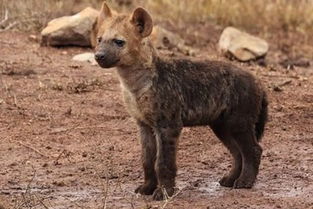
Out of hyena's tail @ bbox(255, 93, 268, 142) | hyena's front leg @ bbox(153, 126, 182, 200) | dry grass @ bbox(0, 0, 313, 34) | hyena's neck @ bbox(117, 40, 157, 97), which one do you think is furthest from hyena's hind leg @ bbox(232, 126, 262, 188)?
dry grass @ bbox(0, 0, 313, 34)

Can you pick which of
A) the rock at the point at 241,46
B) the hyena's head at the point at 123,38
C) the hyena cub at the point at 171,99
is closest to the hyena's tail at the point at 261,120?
the hyena cub at the point at 171,99

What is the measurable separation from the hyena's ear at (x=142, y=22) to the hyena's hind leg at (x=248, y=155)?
1079 mm

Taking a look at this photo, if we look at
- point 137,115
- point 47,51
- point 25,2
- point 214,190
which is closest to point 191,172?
point 214,190

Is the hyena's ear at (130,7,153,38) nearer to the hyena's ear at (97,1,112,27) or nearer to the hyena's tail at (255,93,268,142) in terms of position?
the hyena's ear at (97,1,112,27)

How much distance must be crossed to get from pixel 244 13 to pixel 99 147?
19.3 feet

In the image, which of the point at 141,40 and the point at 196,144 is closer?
the point at 141,40

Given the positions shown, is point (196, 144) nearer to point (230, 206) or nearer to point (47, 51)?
point (230, 206)

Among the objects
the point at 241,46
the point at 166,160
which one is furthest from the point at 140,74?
the point at 241,46

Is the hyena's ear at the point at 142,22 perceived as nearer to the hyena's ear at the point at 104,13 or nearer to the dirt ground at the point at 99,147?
the hyena's ear at the point at 104,13

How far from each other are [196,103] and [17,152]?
1860mm

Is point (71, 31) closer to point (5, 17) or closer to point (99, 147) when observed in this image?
point (5, 17)

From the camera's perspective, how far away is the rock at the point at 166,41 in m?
12.0

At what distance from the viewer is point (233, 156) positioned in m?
7.71

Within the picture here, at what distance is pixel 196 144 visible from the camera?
8.77 metres
